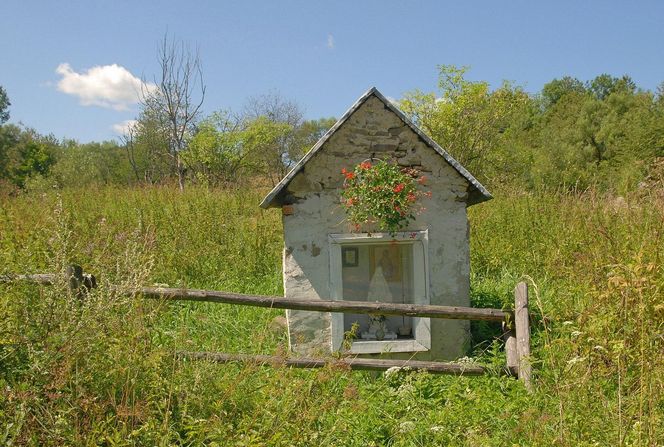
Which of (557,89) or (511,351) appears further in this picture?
(557,89)

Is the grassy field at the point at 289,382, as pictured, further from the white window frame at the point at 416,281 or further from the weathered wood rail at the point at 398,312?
the white window frame at the point at 416,281

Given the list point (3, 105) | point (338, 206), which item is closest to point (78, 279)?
point (338, 206)

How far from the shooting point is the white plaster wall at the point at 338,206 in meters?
5.74

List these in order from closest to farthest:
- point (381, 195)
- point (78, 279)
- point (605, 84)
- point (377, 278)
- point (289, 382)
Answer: point (289, 382) → point (78, 279) → point (381, 195) → point (377, 278) → point (605, 84)

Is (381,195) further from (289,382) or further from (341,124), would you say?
(289,382)

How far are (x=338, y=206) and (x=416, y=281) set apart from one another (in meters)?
1.34

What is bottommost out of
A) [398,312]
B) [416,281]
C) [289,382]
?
[289,382]

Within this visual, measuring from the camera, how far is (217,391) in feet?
11.2

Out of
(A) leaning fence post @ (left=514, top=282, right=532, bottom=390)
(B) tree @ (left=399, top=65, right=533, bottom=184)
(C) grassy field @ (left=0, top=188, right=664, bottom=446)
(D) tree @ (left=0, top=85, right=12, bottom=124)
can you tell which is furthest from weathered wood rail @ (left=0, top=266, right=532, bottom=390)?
(D) tree @ (left=0, top=85, right=12, bottom=124)

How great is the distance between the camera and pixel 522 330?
4.89 metres

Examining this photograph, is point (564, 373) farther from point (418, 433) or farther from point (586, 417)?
point (418, 433)

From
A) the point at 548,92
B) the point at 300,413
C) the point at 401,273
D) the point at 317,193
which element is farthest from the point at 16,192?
the point at 548,92

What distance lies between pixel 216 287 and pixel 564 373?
5599mm

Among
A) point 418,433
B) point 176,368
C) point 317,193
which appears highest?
point 317,193
